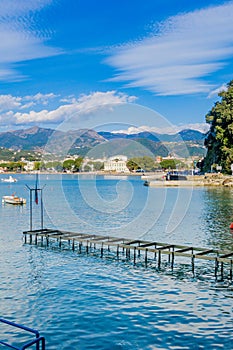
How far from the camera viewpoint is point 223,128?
126 metres

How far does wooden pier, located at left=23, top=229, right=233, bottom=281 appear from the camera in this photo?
28.8m

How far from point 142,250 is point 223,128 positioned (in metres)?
97.6

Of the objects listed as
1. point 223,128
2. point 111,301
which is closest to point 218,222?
point 111,301

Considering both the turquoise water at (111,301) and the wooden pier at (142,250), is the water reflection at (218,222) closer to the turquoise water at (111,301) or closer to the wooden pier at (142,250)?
the turquoise water at (111,301)

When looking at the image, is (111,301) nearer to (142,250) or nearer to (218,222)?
(142,250)

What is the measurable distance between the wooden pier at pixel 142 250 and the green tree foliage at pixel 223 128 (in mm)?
87474

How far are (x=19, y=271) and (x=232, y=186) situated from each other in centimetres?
9793

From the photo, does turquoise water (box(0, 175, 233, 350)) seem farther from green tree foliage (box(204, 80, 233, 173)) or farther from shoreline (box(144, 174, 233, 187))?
shoreline (box(144, 174, 233, 187))

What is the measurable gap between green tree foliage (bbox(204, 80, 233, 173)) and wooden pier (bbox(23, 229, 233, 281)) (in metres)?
87.5

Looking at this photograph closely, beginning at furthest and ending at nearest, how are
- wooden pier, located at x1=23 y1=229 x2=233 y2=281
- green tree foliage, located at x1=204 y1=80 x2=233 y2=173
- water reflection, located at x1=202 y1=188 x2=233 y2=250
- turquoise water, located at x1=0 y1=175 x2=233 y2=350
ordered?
green tree foliage, located at x1=204 y1=80 x2=233 y2=173 → water reflection, located at x1=202 y1=188 x2=233 y2=250 → wooden pier, located at x1=23 y1=229 x2=233 y2=281 → turquoise water, located at x1=0 y1=175 x2=233 y2=350

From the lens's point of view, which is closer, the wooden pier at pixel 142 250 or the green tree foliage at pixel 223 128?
the wooden pier at pixel 142 250

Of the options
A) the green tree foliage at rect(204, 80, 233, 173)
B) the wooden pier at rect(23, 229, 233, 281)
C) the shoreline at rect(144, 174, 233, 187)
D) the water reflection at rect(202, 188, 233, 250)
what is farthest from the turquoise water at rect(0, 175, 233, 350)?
the shoreline at rect(144, 174, 233, 187)

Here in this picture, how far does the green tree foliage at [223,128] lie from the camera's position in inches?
4803

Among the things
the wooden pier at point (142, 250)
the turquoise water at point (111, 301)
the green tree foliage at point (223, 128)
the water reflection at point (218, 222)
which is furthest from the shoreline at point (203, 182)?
the wooden pier at point (142, 250)
